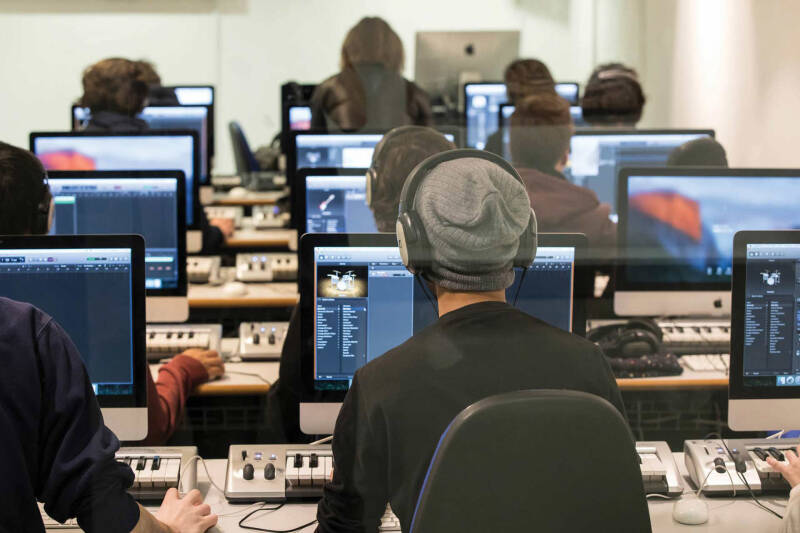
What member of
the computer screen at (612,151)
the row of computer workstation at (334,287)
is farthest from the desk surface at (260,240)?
the computer screen at (612,151)

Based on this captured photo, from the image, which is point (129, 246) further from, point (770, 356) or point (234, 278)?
point (234, 278)

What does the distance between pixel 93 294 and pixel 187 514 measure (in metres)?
0.48

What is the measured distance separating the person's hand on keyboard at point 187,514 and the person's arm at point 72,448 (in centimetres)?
28

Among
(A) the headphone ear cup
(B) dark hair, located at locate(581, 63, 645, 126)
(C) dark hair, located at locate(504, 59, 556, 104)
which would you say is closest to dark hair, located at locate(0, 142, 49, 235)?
(A) the headphone ear cup

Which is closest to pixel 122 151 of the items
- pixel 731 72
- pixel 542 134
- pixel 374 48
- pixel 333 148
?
pixel 333 148

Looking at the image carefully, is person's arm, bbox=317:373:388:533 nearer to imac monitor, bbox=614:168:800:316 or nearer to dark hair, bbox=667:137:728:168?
imac monitor, bbox=614:168:800:316

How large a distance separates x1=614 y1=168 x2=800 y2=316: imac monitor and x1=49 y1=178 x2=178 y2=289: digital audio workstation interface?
4.02 feet

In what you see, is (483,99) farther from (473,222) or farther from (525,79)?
(473,222)

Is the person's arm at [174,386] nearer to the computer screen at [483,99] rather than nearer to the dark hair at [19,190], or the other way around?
the dark hair at [19,190]

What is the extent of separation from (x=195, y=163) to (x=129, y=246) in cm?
157

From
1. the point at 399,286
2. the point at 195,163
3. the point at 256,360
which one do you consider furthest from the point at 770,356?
the point at 195,163

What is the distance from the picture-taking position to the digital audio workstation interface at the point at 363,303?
1947 mm

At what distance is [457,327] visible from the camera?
1366mm

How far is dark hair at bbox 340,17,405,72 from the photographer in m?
4.75
